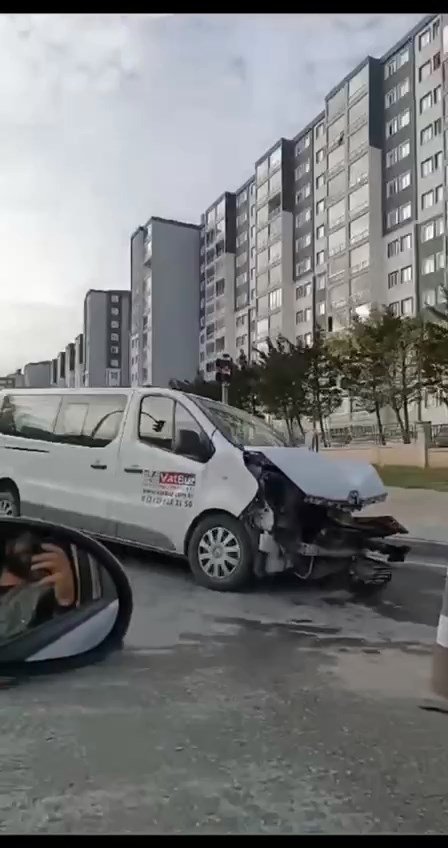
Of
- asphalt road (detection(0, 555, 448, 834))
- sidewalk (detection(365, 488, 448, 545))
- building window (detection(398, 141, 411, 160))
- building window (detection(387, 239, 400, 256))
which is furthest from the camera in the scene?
building window (detection(387, 239, 400, 256))

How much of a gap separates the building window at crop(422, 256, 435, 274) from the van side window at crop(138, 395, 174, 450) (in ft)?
164

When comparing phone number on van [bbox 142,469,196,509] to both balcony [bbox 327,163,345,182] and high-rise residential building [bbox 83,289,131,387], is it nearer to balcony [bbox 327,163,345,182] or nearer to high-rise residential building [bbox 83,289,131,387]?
balcony [bbox 327,163,345,182]

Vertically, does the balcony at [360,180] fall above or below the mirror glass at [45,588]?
above

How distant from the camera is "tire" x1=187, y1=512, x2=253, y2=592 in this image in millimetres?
6316

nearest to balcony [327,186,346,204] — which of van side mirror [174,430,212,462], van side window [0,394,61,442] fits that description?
van side window [0,394,61,442]

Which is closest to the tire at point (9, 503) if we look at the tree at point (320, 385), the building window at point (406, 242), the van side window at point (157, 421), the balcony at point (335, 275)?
the van side window at point (157, 421)

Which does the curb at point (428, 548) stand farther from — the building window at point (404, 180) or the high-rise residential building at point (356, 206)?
the building window at point (404, 180)

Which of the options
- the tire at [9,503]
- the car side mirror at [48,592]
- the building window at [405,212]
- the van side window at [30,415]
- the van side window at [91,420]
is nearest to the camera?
the car side mirror at [48,592]

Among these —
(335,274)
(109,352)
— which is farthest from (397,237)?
(109,352)

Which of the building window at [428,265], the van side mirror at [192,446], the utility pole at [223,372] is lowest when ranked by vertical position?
the van side mirror at [192,446]

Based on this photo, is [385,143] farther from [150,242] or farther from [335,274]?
[150,242]

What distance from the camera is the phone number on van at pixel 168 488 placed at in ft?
21.7

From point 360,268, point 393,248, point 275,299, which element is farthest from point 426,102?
point 275,299

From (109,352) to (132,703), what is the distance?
436ft
